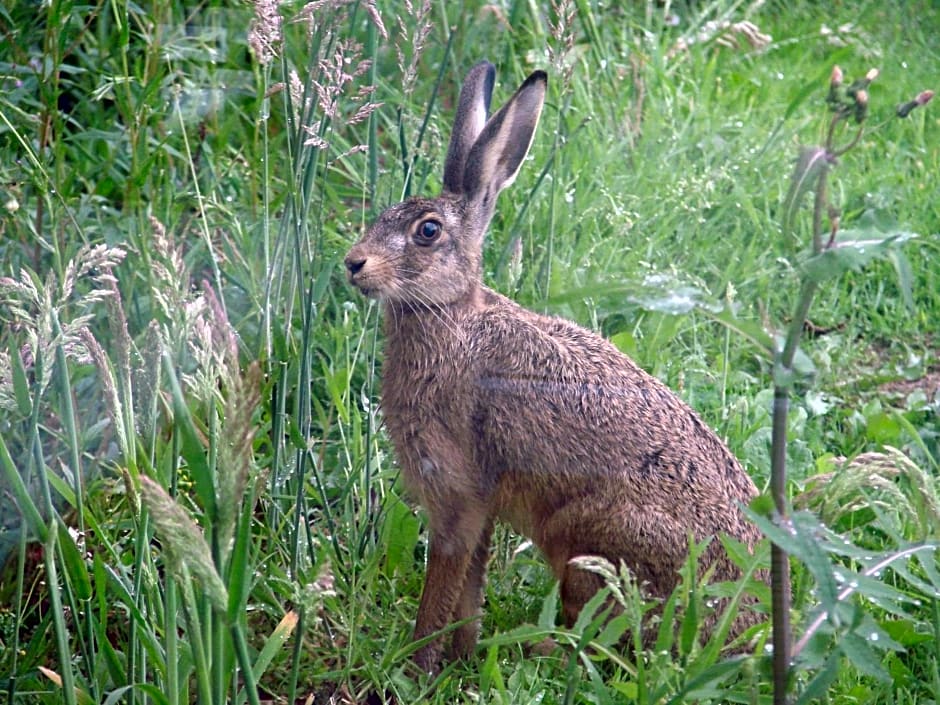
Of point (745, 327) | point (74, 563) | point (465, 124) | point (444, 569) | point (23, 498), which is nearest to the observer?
point (745, 327)

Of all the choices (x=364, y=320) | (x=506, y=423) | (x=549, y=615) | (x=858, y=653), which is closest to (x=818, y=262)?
(x=858, y=653)

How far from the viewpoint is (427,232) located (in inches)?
125

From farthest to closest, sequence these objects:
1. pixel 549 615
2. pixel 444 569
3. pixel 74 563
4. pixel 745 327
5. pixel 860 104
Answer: pixel 444 569 < pixel 549 615 < pixel 74 563 < pixel 745 327 < pixel 860 104

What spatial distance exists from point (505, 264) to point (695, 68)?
5.53 feet

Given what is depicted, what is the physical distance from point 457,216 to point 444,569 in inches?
34.9

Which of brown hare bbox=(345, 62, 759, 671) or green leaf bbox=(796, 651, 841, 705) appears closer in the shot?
green leaf bbox=(796, 651, 841, 705)

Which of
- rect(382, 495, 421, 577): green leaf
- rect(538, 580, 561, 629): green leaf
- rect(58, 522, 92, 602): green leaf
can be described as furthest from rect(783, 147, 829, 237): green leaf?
rect(382, 495, 421, 577): green leaf

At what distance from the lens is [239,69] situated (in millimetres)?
4402

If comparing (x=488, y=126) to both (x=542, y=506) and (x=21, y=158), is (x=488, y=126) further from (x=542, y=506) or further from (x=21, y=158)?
(x=21, y=158)

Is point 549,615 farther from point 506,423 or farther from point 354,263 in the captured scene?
point 354,263

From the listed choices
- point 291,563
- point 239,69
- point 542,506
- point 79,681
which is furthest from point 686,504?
point 239,69

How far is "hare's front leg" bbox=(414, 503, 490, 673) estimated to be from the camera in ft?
9.70

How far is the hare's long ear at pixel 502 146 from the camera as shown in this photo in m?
3.09

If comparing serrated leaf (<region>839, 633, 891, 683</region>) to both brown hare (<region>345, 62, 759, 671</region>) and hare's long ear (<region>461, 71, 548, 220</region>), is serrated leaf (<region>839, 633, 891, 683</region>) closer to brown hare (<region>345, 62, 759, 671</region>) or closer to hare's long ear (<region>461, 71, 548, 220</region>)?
brown hare (<region>345, 62, 759, 671</region>)
